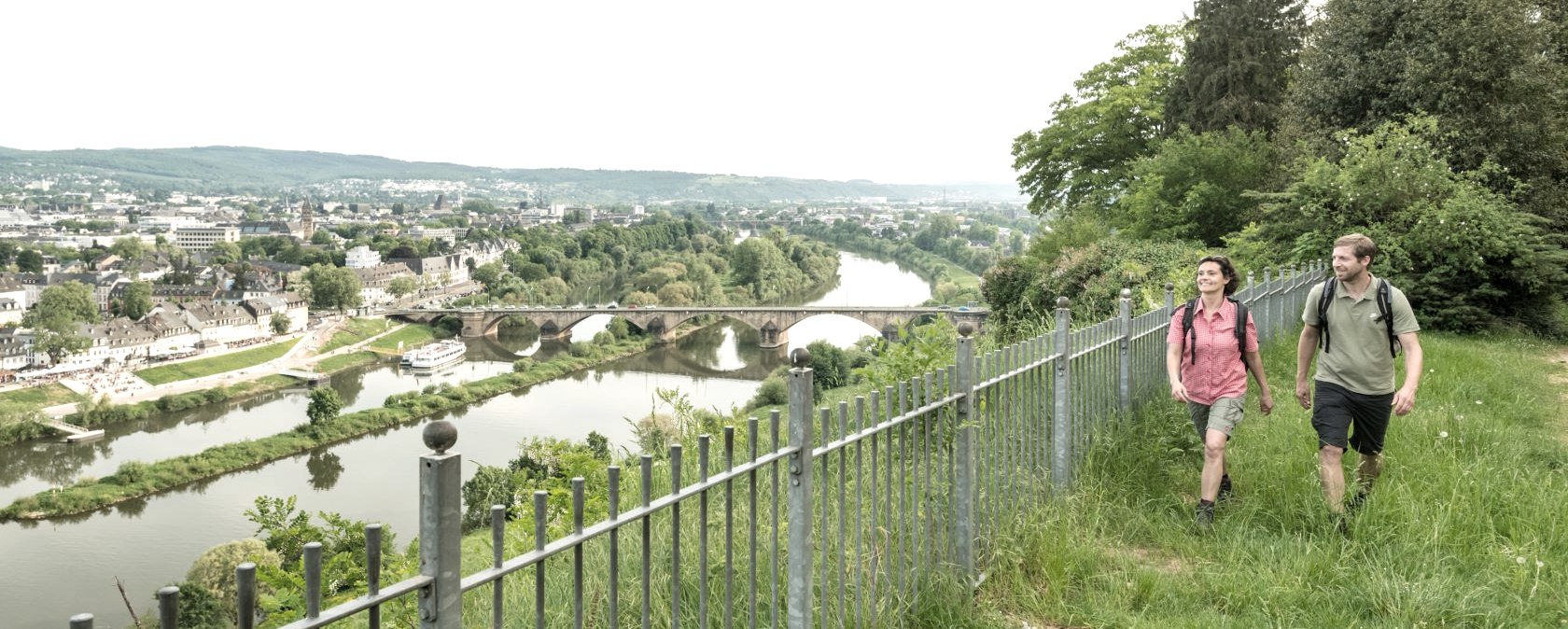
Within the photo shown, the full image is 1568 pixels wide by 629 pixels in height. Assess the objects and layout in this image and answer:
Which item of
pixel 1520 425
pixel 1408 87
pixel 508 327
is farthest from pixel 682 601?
pixel 508 327

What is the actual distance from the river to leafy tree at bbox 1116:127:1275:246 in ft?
30.9

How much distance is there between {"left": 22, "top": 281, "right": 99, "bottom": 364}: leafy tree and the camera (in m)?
47.7

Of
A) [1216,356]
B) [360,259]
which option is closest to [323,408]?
[1216,356]

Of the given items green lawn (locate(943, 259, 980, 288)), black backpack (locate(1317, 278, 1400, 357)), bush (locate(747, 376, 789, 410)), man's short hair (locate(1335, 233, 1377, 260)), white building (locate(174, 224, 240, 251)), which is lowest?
bush (locate(747, 376, 789, 410))

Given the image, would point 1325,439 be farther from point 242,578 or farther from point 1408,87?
point 1408,87

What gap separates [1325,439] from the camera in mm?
4078

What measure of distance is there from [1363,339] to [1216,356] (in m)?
0.52

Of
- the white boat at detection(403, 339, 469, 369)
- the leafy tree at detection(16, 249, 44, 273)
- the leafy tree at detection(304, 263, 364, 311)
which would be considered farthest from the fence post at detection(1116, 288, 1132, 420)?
the leafy tree at detection(16, 249, 44, 273)

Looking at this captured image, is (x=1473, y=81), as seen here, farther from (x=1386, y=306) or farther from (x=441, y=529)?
(x=441, y=529)

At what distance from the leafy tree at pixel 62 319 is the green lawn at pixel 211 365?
498 centimetres

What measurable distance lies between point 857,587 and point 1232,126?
18657mm

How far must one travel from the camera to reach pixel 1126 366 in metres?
5.31

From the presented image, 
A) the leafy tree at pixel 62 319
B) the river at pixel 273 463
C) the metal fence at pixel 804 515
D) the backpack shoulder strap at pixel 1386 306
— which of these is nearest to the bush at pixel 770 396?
the river at pixel 273 463

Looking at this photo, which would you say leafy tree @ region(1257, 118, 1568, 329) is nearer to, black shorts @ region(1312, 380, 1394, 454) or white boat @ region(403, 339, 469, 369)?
black shorts @ region(1312, 380, 1394, 454)
